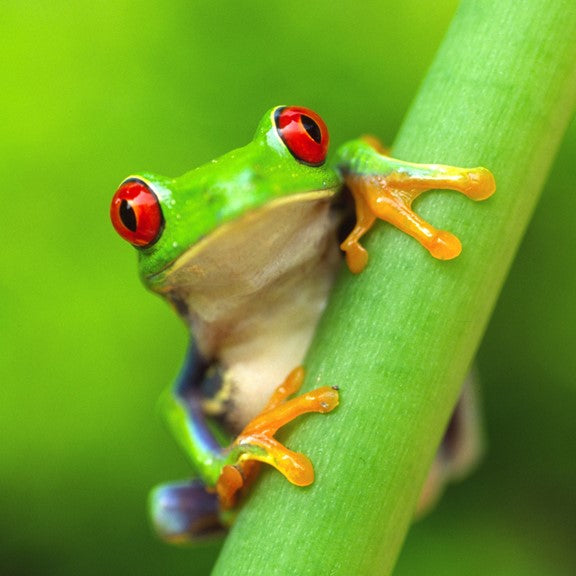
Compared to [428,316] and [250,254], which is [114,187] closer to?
[250,254]

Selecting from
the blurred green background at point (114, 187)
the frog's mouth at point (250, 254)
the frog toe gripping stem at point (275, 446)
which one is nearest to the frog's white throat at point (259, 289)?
the frog's mouth at point (250, 254)

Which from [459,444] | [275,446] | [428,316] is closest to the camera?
[428,316]

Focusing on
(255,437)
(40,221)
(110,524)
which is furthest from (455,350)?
(110,524)

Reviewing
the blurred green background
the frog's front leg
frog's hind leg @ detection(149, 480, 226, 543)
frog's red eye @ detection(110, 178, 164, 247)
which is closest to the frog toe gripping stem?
the frog's front leg

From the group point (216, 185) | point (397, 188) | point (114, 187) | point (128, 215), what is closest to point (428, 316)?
point (397, 188)

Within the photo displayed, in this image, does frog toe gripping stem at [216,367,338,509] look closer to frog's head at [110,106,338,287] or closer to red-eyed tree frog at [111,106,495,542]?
red-eyed tree frog at [111,106,495,542]

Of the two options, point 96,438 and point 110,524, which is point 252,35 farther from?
point 110,524
